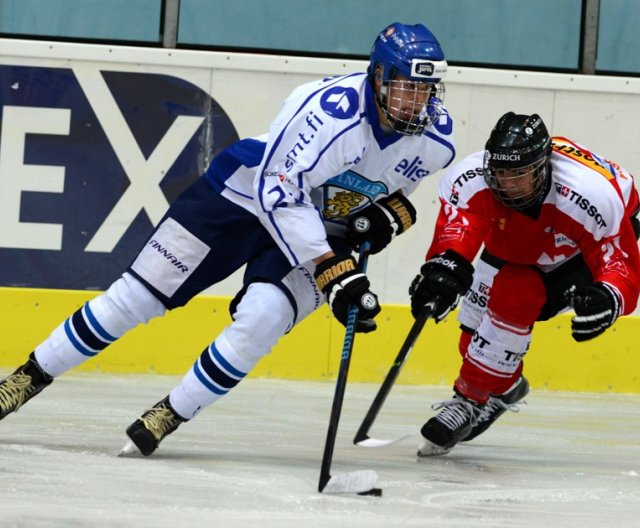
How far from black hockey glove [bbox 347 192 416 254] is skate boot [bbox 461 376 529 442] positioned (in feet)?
2.08

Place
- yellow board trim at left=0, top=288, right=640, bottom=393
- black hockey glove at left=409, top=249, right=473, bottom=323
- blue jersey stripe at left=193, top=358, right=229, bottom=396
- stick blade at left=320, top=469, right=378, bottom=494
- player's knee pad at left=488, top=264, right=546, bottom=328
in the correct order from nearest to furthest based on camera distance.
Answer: stick blade at left=320, top=469, right=378, bottom=494, blue jersey stripe at left=193, top=358, right=229, bottom=396, black hockey glove at left=409, top=249, right=473, bottom=323, player's knee pad at left=488, top=264, right=546, bottom=328, yellow board trim at left=0, top=288, right=640, bottom=393

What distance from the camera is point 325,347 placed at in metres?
5.57

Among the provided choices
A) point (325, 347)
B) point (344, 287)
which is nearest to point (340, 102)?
point (344, 287)

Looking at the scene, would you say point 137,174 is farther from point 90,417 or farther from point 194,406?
point 194,406

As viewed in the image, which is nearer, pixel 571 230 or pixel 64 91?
pixel 571 230

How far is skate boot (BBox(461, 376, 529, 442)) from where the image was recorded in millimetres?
3777

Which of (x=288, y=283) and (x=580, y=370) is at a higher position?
(x=288, y=283)

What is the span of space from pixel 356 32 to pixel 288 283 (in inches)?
115

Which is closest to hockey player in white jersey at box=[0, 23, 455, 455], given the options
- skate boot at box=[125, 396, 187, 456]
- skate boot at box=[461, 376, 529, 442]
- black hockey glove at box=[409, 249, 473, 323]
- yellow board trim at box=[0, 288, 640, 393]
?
skate boot at box=[125, 396, 187, 456]

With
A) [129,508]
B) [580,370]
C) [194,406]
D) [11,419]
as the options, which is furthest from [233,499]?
[580,370]

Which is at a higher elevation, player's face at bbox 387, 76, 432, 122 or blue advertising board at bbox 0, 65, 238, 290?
player's face at bbox 387, 76, 432, 122

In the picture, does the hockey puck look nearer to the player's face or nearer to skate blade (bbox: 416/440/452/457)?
skate blade (bbox: 416/440/452/457)

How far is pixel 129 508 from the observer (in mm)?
2525

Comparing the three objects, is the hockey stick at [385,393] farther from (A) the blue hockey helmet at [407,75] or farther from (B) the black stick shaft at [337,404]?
(A) the blue hockey helmet at [407,75]
